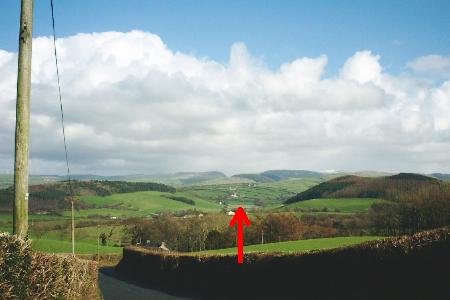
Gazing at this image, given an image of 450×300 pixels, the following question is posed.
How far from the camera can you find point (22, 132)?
1008 centimetres

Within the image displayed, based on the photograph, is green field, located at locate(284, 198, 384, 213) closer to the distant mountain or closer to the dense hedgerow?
the distant mountain

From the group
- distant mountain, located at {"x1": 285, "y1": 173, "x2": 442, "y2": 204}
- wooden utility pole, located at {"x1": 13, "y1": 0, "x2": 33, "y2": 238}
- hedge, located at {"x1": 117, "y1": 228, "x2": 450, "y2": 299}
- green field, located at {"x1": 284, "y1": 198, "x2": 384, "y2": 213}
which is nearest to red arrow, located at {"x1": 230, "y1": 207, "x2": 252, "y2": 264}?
hedge, located at {"x1": 117, "y1": 228, "x2": 450, "y2": 299}

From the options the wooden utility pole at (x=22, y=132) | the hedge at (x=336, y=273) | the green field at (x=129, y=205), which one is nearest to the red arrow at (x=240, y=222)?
the hedge at (x=336, y=273)

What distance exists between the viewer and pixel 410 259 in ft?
44.4

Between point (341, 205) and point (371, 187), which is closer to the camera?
point (341, 205)

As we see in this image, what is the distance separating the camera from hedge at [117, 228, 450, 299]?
12.8 m

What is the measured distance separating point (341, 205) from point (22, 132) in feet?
451

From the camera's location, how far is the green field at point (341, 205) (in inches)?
5141

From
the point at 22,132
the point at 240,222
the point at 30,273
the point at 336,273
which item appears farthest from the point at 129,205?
the point at 30,273

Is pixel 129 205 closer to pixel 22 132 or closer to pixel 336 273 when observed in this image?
pixel 336 273

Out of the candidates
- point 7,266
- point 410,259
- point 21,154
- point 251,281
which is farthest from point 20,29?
point 251,281

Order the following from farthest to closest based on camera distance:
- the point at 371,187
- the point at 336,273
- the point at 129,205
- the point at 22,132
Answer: the point at 129,205, the point at 371,187, the point at 336,273, the point at 22,132

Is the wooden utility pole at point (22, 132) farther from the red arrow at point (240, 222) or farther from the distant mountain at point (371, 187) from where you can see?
the distant mountain at point (371, 187)

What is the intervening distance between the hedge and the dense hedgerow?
9552mm
